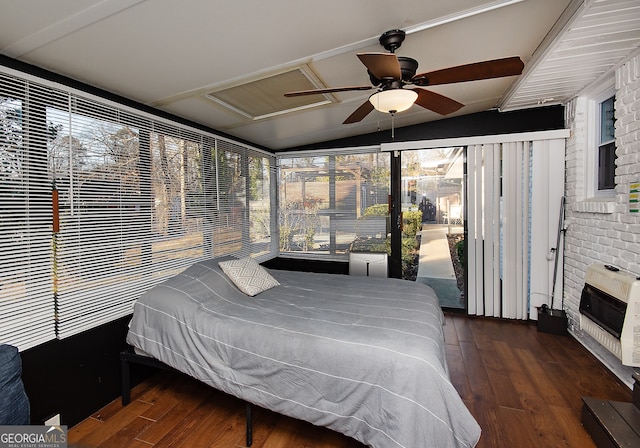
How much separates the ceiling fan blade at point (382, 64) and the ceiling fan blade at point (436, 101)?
0.96 feet

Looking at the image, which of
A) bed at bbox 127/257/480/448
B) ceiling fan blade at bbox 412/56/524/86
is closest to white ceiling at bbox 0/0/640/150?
ceiling fan blade at bbox 412/56/524/86

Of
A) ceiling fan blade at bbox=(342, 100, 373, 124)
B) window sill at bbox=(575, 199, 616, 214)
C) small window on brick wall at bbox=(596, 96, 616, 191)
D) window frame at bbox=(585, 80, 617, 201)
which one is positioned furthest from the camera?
window frame at bbox=(585, 80, 617, 201)

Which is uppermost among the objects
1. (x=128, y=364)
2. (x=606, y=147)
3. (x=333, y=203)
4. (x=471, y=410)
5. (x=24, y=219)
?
(x=606, y=147)

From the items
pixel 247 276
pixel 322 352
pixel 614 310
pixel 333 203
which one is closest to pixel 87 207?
pixel 247 276

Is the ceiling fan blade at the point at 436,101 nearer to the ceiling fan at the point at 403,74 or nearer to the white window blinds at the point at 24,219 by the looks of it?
the ceiling fan at the point at 403,74

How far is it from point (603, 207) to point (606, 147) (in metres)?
A: 0.72

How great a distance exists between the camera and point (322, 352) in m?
1.64

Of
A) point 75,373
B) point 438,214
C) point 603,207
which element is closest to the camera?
point 75,373

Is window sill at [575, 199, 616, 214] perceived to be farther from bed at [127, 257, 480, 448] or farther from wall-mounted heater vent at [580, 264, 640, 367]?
bed at [127, 257, 480, 448]

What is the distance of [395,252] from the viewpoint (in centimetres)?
405

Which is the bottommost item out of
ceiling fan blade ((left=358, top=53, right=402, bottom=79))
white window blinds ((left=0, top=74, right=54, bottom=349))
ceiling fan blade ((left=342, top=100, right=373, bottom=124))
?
white window blinds ((left=0, top=74, right=54, bottom=349))

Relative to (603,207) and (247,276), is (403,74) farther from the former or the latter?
(603,207)

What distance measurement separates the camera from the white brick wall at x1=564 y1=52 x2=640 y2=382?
219 centimetres

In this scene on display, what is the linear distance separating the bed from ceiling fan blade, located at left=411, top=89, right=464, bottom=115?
1434mm
